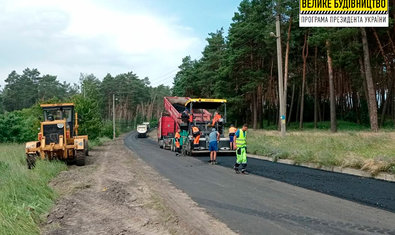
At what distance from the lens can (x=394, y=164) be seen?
413 inches

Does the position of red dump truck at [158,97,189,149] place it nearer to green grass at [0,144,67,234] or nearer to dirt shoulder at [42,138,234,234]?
dirt shoulder at [42,138,234,234]

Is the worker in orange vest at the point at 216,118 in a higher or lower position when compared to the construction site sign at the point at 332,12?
lower

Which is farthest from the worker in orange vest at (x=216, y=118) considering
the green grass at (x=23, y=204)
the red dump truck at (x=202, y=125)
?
the green grass at (x=23, y=204)

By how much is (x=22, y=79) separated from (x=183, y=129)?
9354 cm

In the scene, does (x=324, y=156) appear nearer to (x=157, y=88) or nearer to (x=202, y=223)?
(x=202, y=223)

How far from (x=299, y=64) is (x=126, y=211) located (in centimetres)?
4040

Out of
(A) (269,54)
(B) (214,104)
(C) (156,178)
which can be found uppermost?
(A) (269,54)

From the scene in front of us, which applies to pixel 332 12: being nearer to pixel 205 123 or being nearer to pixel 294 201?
pixel 294 201

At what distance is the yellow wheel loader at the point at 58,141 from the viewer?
15.2 meters

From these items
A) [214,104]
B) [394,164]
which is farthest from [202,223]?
[214,104]

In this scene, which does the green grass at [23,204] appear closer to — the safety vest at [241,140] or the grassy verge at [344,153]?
the safety vest at [241,140]

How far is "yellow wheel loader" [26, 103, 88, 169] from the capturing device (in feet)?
49.9

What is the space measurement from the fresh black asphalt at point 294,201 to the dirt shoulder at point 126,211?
0.46m

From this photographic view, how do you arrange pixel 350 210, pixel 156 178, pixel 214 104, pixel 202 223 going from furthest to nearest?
pixel 214 104 → pixel 156 178 → pixel 350 210 → pixel 202 223
